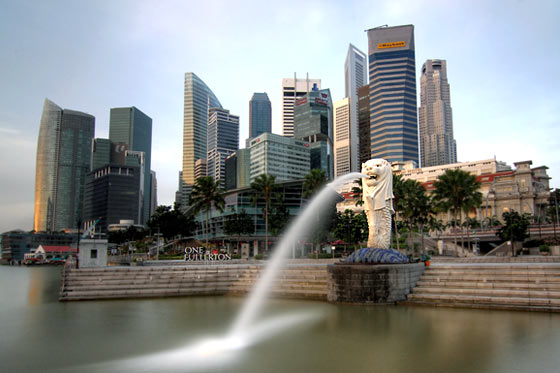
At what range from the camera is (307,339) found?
18.5 metres

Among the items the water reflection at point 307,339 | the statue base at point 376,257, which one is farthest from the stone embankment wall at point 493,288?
the statue base at point 376,257

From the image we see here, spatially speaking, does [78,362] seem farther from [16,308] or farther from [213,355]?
[16,308]

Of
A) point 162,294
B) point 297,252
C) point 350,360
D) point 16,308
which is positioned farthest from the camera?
point 297,252

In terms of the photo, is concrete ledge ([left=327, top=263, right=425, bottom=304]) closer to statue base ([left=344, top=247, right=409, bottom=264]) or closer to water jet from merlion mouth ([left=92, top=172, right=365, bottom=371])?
statue base ([left=344, top=247, right=409, bottom=264])

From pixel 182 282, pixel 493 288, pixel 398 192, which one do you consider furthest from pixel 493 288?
pixel 398 192

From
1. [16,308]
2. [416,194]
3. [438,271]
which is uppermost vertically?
[416,194]

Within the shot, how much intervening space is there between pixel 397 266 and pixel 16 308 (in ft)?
88.2

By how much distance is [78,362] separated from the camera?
15.1m

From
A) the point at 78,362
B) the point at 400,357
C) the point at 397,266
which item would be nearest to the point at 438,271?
the point at 397,266

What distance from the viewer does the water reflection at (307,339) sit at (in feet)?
47.8

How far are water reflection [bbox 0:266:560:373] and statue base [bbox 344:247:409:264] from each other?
3.50 m

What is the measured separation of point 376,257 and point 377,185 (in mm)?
5642

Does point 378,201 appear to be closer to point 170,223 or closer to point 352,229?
point 352,229

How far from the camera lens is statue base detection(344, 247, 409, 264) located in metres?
28.7
